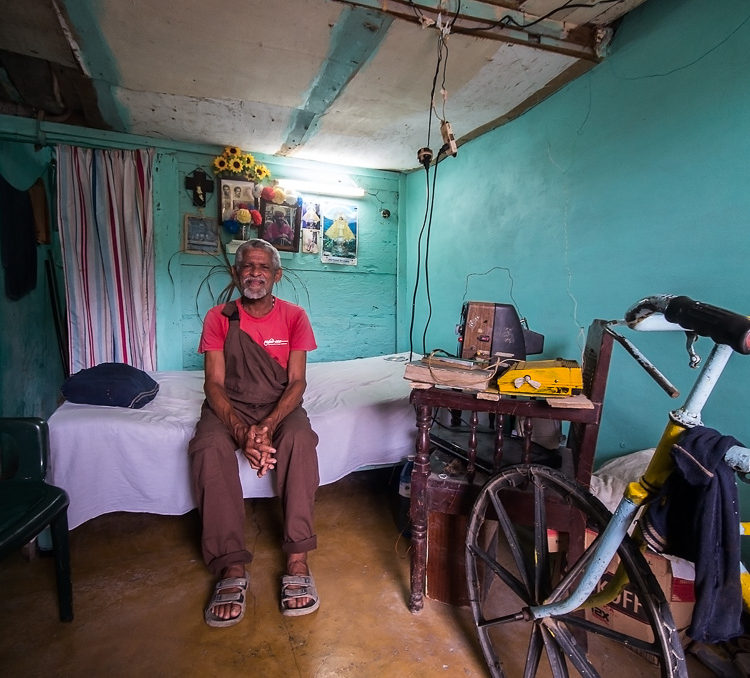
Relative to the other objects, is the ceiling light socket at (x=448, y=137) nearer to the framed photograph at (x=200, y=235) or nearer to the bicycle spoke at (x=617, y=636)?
the bicycle spoke at (x=617, y=636)

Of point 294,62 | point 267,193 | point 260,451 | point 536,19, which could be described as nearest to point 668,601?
point 260,451

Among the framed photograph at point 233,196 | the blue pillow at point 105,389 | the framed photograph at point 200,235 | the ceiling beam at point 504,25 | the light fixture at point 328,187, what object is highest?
the ceiling beam at point 504,25

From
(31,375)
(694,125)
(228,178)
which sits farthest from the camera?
(228,178)

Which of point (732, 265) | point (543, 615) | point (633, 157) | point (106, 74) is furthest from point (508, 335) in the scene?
point (106, 74)

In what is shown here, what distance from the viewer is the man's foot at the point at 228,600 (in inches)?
61.9

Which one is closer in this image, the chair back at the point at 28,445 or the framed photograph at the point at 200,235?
the chair back at the point at 28,445

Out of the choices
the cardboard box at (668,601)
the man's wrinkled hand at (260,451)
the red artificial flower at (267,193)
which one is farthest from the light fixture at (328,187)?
the cardboard box at (668,601)

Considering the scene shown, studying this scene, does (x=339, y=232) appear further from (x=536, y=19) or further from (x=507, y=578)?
(x=507, y=578)

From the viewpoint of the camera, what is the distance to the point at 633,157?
6.53 feet

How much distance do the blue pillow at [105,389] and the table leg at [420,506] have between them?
148cm

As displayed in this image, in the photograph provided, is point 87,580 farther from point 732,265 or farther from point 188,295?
point 732,265

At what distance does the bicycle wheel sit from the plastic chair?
4.64 ft

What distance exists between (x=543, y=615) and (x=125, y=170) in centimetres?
396

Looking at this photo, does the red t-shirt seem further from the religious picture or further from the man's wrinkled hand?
the religious picture
